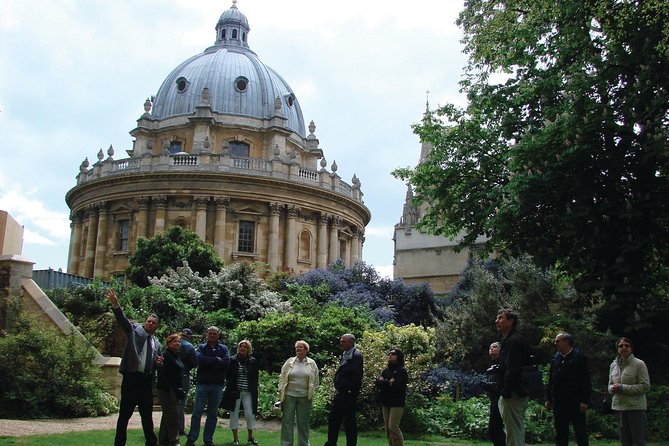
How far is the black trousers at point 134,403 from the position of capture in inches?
347

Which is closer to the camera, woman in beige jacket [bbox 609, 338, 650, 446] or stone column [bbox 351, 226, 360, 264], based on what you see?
woman in beige jacket [bbox 609, 338, 650, 446]

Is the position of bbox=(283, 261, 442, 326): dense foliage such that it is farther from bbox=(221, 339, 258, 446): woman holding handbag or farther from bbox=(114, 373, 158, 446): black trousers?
bbox=(114, 373, 158, 446): black trousers

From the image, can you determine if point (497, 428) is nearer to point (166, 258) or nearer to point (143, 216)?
point (166, 258)

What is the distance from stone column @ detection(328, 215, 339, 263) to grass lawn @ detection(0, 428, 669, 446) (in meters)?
32.8

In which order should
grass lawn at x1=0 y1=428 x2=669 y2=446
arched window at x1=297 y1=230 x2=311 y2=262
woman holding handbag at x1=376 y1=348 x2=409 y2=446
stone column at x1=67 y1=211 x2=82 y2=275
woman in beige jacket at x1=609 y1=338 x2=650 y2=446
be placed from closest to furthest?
1. woman in beige jacket at x1=609 y1=338 x2=650 y2=446
2. woman holding handbag at x1=376 y1=348 x2=409 y2=446
3. grass lawn at x1=0 y1=428 x2=669 y2=446
4. arched window at x1=297 y1=230 x2=311 y2=262
5. stone column at x1=67 y1=211 x2=82 y2=275

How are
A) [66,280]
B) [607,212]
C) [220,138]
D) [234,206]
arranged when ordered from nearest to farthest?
[607,212] → [66,280] → [234,206] → [220,138]

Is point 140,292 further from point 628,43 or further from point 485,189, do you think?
point 628,43

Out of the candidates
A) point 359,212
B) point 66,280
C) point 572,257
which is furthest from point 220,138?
point 572,257

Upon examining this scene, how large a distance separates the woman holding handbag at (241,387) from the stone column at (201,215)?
101 feet

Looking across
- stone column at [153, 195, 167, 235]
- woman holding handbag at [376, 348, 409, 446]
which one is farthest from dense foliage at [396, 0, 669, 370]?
stone column at [153, 195, 167, 235]

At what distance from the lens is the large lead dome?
5012 centimetres

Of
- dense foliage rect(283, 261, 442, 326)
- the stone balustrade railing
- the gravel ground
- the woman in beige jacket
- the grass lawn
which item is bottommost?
the grass lawn

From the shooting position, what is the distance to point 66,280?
2680 centimetres

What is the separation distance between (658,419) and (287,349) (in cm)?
920
